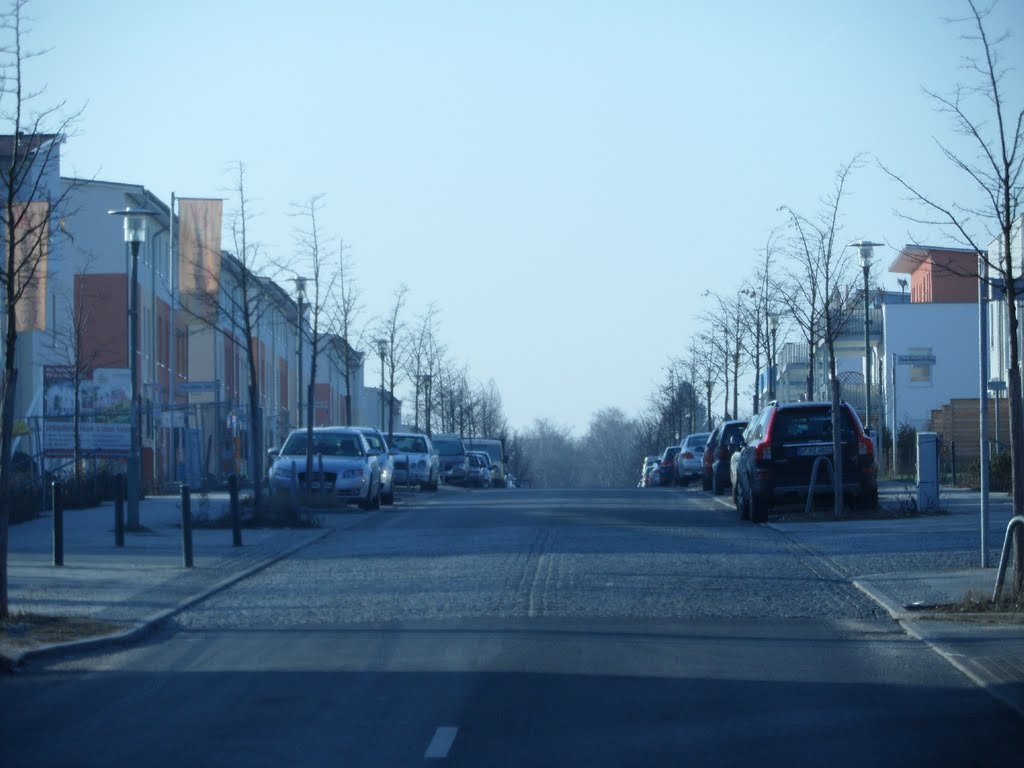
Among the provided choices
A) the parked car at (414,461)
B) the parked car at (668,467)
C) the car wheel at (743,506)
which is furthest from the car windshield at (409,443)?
the car wheel at (743,506)

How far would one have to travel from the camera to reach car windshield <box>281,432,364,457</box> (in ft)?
95.2

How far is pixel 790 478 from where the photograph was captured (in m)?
22.3


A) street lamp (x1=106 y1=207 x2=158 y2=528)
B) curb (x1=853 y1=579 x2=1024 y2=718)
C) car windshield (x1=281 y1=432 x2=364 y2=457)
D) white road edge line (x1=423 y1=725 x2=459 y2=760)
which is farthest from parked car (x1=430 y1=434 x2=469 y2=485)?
white road edge line (x1=423 y1=725 x2=459 y2=760)

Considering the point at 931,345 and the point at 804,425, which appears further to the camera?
the point at 931,345

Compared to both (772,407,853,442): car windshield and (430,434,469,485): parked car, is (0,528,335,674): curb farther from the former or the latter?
(430,434,469,485): parked car

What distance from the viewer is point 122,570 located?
16250 millimetres

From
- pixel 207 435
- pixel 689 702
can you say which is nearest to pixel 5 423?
pixel 689 702

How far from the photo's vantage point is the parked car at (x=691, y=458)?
41406 millimetres

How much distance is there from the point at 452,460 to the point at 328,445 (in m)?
18.8

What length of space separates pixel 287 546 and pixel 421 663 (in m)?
9.99

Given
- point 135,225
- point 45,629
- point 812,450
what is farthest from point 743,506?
point 45,629

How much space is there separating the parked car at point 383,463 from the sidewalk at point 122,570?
557cm

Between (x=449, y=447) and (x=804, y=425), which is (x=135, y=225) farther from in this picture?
(x=449, y=447)

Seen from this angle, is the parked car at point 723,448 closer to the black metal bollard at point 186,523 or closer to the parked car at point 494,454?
the black metal bollard at point 186,523
